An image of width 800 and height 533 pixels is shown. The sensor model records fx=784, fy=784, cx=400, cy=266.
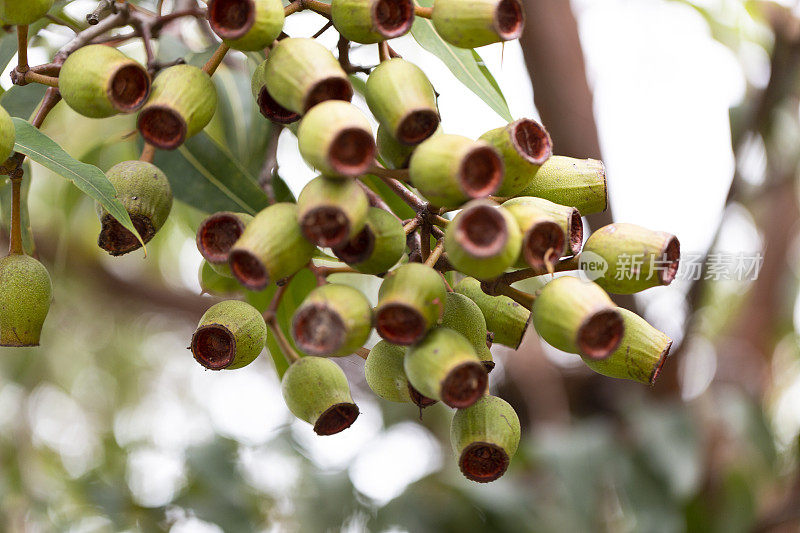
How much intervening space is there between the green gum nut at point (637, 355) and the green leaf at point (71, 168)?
581mm

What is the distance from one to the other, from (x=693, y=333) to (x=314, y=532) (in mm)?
1629

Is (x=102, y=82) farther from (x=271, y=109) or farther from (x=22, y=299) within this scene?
(x=22, y=299)

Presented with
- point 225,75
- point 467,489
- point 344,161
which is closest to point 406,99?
point 344,161

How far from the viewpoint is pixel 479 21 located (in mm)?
883

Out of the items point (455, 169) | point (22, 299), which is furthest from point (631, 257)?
point (22, 299)

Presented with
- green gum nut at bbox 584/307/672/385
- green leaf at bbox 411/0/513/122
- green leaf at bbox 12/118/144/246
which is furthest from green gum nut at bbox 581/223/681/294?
green leaf at bbox 12/118/144/246

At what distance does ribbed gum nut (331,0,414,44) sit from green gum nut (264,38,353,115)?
6 cm

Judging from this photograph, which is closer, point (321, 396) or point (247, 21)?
point (247, 21)

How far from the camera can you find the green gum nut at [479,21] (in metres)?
0.88

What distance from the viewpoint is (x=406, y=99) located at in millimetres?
817

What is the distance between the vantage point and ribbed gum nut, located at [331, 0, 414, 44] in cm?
86

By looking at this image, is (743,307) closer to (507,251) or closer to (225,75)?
(225,75)

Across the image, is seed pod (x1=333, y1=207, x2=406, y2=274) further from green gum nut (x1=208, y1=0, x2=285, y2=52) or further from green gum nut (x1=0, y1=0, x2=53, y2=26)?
green gum nut (x1=0, y1=0, x2=53, y2=26)

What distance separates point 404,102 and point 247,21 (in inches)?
7.7
